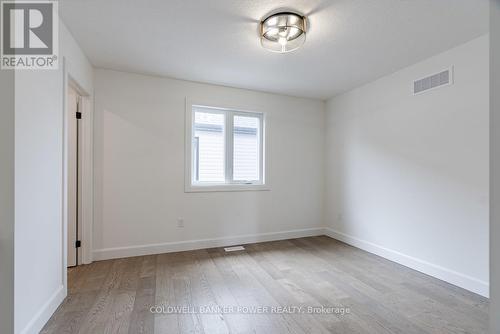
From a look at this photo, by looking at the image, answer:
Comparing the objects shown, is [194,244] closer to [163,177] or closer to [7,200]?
[163,177]

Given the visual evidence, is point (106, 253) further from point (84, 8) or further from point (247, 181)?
point (84, 8)

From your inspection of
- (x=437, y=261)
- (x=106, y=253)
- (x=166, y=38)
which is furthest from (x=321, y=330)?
(x=166, y=38)

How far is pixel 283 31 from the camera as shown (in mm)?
1992

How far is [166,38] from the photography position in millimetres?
2246

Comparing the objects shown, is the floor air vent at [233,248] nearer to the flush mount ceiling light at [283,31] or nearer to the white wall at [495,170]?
the flush mount ceiling light at [283,31]

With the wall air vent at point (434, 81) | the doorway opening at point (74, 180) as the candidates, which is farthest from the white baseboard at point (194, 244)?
the wall air vent at point (434, 81)

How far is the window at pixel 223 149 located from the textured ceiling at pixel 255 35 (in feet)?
2.19

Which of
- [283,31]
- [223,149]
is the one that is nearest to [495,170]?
[283,31]

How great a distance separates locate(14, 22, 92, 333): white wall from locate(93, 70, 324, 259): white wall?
0.92m

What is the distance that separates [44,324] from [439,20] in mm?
4055

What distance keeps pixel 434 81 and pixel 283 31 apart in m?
1.90

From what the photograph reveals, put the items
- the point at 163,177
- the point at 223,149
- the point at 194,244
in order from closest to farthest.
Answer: the point at 163,177 < the point at 194,244 < the point at 223,149

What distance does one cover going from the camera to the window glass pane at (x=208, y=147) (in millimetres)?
3496

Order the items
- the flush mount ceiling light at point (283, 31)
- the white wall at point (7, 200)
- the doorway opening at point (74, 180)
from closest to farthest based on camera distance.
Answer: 1. the white wall at point (7, 200)
2. the flush mount ceiling light at point (283, 31)
3. the doorway opening at point (74, 180)
